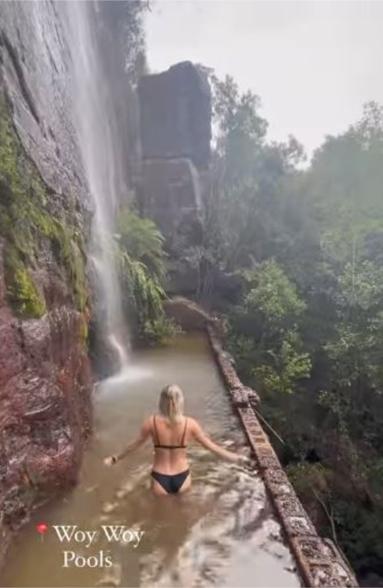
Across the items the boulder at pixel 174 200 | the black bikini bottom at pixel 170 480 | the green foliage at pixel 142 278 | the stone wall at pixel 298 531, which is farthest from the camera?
the boulder at pixel 174 200

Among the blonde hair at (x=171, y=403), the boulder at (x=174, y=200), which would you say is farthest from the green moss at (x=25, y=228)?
the boulder at (x=174, y=200)

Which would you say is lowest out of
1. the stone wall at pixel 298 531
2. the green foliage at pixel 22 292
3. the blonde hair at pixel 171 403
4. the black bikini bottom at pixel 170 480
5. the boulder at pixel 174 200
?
the stone wall at pixel 298 531

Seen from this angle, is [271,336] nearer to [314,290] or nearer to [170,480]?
[314,290]

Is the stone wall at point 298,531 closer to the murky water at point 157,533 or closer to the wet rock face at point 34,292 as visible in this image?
the murky water at point 157,533

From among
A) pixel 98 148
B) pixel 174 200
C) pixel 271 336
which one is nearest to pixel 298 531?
pixel 271 336

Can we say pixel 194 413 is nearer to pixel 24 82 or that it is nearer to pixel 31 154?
pixel 31 154

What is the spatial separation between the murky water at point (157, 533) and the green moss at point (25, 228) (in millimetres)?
1890

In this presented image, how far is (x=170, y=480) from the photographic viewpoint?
13.7 feet

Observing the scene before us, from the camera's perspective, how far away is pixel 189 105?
2323cm

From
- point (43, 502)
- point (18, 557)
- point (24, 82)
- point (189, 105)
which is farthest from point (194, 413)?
point (189, 105)

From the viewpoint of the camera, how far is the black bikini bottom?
13.6ft

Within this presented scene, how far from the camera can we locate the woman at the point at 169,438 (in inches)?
156

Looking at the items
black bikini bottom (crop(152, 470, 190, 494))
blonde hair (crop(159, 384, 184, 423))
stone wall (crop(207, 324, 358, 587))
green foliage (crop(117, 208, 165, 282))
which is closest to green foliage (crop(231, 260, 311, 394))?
green foliage (crop(117, 208, 165, 282))

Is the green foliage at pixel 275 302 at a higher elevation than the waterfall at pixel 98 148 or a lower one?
lower
